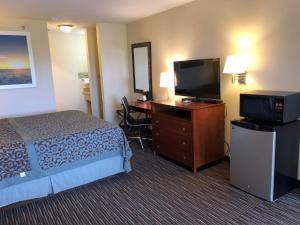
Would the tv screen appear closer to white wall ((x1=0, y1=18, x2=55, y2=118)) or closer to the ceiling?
the ceiling

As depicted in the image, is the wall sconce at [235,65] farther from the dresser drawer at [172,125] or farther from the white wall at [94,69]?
the white wall at [94,69]

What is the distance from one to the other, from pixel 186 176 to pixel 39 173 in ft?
5.82

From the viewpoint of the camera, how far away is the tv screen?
131 inches

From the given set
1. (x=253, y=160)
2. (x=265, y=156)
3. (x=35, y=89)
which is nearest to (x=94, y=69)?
(x=35, y=89)

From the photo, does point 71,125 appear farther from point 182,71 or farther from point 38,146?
point 182,71

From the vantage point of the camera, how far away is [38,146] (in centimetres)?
262

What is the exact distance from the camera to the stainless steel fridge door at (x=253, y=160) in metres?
2.38

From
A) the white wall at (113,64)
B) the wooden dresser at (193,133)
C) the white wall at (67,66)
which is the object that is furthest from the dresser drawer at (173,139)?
the white wall at (67,66)

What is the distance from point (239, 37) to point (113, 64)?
9.91ft

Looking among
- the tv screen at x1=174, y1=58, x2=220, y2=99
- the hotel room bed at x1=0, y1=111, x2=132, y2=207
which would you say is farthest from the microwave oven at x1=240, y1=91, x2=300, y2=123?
the hotel room bed at x1=0, y1=111, x2=132, y2=207

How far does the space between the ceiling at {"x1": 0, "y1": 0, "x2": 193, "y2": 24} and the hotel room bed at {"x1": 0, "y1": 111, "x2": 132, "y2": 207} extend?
68.2 inches

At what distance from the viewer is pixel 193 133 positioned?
311 centimetres

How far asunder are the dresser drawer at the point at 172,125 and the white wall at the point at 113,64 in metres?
1.92

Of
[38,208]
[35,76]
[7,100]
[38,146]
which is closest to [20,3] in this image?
[35,76]
